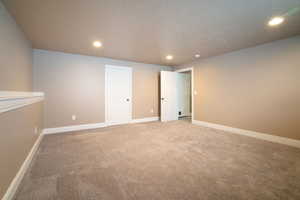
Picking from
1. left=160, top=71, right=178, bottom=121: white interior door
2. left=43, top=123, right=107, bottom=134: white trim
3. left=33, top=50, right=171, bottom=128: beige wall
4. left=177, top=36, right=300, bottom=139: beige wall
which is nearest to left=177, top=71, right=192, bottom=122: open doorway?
left=160, top=71, right=178, bottom=121: white interior door

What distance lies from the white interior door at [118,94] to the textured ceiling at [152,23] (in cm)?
122

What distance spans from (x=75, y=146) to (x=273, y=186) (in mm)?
3188

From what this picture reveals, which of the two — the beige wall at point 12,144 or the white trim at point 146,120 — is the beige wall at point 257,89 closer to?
the white trim at point 146,120

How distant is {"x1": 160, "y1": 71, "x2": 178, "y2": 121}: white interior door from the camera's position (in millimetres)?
4914

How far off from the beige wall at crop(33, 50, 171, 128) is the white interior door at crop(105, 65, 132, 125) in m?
0.17

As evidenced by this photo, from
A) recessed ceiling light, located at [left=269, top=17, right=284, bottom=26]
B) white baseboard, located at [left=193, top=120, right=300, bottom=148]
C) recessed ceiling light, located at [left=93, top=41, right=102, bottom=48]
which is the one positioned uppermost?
recessed ceiling light, located at [left=93, top=41, right=102, bottom=48]

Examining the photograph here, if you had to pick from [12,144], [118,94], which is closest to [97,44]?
[118,94]

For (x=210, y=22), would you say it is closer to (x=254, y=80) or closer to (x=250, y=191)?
(x=254, y=80)

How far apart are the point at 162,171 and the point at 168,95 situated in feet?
11.6

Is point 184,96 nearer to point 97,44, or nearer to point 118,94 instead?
point 118,94

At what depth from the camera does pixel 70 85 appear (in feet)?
12.0

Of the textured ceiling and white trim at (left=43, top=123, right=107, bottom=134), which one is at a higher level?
the textured ceiling

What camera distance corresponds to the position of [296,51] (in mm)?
2527

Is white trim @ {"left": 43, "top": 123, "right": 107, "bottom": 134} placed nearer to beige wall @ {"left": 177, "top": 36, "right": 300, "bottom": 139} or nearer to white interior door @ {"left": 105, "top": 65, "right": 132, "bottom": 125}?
white interior door @ {"left": 105, "top": 65, "right": 132, "bottom": 125}
